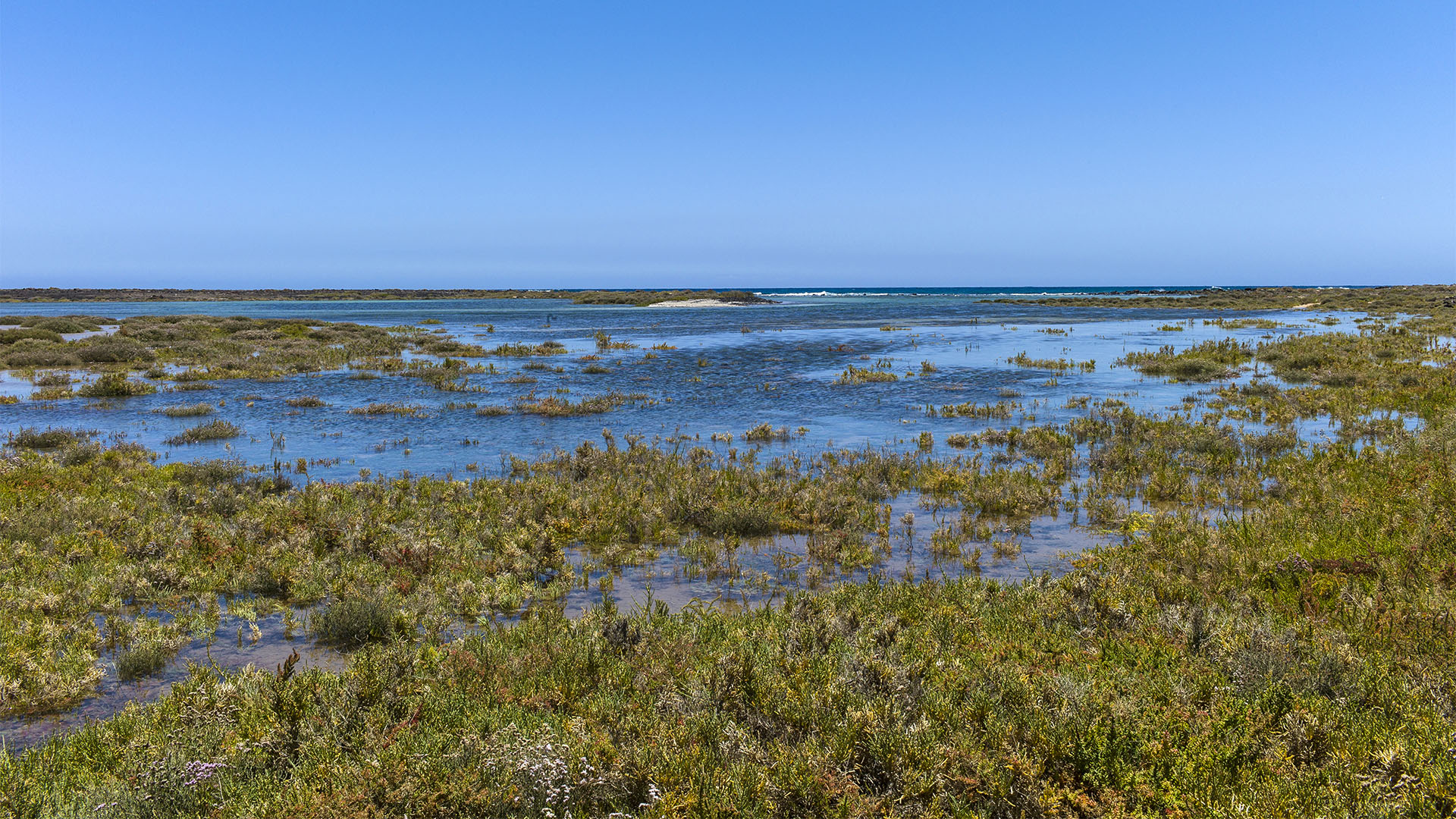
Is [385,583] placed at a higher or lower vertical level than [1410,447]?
lower

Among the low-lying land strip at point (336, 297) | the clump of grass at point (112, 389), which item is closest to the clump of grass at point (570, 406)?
the clump of grass at point (112, 389)

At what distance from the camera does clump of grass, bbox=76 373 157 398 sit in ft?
79.3

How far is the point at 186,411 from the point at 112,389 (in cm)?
627

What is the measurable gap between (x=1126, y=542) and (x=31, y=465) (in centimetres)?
1862

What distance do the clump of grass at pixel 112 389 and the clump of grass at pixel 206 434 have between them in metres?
8.79

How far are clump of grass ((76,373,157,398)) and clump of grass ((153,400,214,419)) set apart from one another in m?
4.36

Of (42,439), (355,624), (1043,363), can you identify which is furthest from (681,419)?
(1043,363)

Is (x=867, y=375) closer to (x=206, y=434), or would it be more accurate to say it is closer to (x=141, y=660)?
(x=206, y=434)

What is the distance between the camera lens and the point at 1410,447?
13.4 meters

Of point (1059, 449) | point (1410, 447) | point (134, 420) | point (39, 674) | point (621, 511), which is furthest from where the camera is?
point (134, 420)

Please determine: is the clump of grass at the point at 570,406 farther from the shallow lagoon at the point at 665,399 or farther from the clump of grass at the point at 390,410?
the clump of grass at the point at 390,410

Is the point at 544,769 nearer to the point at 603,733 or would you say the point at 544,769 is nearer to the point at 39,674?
the point at 603,733

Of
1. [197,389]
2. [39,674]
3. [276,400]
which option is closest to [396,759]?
[39,674]

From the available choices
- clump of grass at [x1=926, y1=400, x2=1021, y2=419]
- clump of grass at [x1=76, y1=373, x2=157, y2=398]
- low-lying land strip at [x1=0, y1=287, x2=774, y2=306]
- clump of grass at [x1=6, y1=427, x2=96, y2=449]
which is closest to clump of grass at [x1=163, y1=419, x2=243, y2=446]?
clump of grass at [x1=6, y1=427, x2=96, y2=449]
